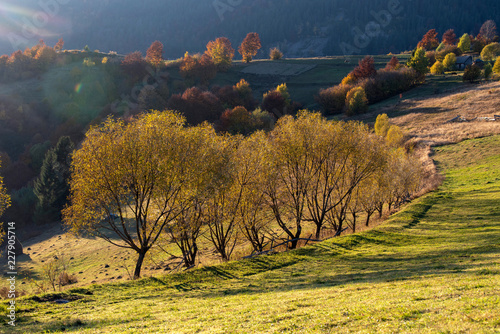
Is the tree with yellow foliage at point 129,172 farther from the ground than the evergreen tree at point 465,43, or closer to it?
closer to it

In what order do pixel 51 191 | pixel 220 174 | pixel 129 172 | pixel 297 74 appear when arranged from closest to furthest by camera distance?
pixel 129 172 → pixel 220 174 → pixel 51 191 → pixel 297 74

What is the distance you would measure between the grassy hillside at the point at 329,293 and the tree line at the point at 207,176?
6668 mm

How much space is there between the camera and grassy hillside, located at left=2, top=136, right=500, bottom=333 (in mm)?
11406

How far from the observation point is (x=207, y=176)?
30531 millimetres

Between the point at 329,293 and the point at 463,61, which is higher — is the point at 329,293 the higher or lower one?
the lower one

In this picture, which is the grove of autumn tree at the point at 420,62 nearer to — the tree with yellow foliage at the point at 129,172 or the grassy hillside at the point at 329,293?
the grassy hillside at the point at 329,293

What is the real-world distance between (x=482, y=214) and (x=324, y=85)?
125 metres

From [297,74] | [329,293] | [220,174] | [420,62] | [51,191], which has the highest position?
[297,74]

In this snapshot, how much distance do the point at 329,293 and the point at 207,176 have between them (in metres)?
16.9

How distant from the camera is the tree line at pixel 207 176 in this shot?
2784 cm

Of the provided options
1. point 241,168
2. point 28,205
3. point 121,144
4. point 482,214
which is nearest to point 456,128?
point 482,214

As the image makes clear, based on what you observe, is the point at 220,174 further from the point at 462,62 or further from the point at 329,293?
the point at 462,62

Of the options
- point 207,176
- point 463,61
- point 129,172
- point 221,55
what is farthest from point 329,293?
point 221,55

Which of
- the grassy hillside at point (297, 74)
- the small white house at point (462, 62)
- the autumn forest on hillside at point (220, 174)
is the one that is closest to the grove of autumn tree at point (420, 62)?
the autumn forest on hillside at point (220, 174)
